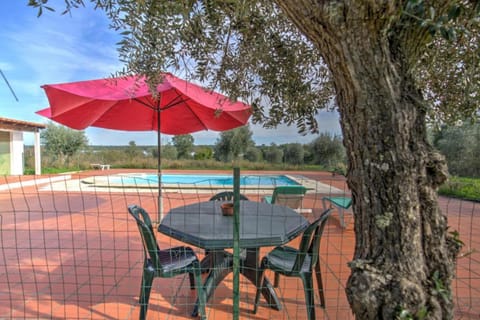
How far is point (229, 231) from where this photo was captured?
7.39 feet

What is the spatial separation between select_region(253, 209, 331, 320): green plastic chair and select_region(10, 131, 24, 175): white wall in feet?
50.0

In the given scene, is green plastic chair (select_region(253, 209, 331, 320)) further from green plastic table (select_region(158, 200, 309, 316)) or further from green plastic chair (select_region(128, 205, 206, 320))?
green plastic chair (select_region(128, 205, 206, 320))

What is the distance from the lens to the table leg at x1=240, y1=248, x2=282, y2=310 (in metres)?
2.54

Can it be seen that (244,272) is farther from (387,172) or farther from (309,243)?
(387,172)

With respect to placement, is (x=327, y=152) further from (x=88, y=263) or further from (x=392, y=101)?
(x=392, y=101)

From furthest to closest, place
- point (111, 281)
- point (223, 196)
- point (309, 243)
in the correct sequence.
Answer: point (223, 196) → point (111, 281) → point (309, 243)

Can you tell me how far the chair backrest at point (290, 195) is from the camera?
5.29m

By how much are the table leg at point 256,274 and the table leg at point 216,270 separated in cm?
16

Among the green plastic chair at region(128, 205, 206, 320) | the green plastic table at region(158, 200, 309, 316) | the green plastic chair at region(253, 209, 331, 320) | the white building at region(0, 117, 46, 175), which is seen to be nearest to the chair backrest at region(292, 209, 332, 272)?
the green plastic chair at region(253, 209, 331, 320)

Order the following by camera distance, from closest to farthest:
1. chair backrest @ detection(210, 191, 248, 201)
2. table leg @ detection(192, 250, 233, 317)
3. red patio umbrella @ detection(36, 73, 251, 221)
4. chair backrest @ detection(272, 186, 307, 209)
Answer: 1. table leg @ detection(192, 250, 233, 317)
2. red patio umbrella @ detection(36, 73, 251, 221)
3. chair backrest @ detection(210, 191, 248, 201)
4. chair backrest @ detection(272, 186, 307, 209)

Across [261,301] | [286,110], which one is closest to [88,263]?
[261,301]

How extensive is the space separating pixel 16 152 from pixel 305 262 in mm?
15874

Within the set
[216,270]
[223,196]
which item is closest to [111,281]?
[216,270]

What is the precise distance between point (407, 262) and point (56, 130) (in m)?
21.4
